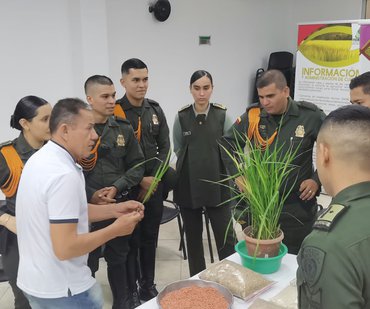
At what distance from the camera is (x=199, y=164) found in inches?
A: 118

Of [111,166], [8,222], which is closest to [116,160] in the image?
[111,166]

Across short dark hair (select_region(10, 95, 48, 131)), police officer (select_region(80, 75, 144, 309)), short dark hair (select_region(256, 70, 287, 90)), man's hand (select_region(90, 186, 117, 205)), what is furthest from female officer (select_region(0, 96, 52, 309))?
short dark hair (select_region(256, 70, 287, 90))

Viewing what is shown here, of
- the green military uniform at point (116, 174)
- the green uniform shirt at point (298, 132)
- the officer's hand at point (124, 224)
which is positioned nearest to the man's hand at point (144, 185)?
the green military uniform at point (116, 174)

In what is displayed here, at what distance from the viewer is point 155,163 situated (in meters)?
3.05

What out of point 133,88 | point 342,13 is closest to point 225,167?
point 133,88

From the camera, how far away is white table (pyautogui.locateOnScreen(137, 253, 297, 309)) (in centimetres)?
162

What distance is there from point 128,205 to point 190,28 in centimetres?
408

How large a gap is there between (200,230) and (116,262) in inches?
28.2

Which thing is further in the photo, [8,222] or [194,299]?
[8,222]

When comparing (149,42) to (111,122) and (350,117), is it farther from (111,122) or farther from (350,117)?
(350,117)

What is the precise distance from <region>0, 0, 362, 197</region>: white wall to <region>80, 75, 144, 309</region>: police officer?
1.65 meters

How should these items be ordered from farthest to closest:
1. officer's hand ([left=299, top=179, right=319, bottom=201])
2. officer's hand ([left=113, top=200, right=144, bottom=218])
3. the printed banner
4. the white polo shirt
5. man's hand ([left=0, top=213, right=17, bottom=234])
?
1. the printed banner
2. officer's hand ([left=299, top=179, right=319, bottom=201])
3. man's hand ([left=0, top=213, right=17, bottom=234])
4. officer's hand ([left=113, top=200, right=144, bottom=218])
5. the white polo shirt

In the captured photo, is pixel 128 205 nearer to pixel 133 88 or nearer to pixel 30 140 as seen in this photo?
pixel 30 140

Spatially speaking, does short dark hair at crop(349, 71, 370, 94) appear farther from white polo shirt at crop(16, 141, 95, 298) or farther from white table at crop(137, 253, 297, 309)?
white polo shirt at crop(16, 141, 95, 298)
